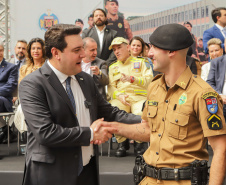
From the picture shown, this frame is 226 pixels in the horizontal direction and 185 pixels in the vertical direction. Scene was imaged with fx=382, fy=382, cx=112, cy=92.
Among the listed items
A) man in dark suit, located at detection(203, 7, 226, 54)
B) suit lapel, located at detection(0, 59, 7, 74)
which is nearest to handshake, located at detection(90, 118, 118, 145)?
suit lapel, located at detection(0, 59, 7, 74)

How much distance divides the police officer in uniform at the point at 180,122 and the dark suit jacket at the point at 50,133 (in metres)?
0.52

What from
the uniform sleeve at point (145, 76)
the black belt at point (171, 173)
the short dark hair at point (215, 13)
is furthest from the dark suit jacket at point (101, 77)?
the black belt at point (171, 173)

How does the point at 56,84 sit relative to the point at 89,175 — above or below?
above

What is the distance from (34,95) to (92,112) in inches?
17.4

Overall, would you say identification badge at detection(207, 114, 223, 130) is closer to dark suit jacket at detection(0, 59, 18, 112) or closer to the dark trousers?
the dark trousers

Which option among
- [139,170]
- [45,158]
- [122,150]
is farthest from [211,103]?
[122,150]

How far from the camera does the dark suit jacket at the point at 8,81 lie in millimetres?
5527

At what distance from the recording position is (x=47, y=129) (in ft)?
7.70

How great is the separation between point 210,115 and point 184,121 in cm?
15

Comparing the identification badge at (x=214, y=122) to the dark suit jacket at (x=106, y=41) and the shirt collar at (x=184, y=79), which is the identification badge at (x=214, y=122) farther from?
the dark suit jacket at (x=106, y=41)

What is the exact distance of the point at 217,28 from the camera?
625cm

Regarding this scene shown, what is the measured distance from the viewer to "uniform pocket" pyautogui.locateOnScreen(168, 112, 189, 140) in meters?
2.00

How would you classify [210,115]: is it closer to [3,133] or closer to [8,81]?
[8,81]

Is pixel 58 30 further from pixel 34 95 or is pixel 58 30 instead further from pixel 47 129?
pixel 47 129
